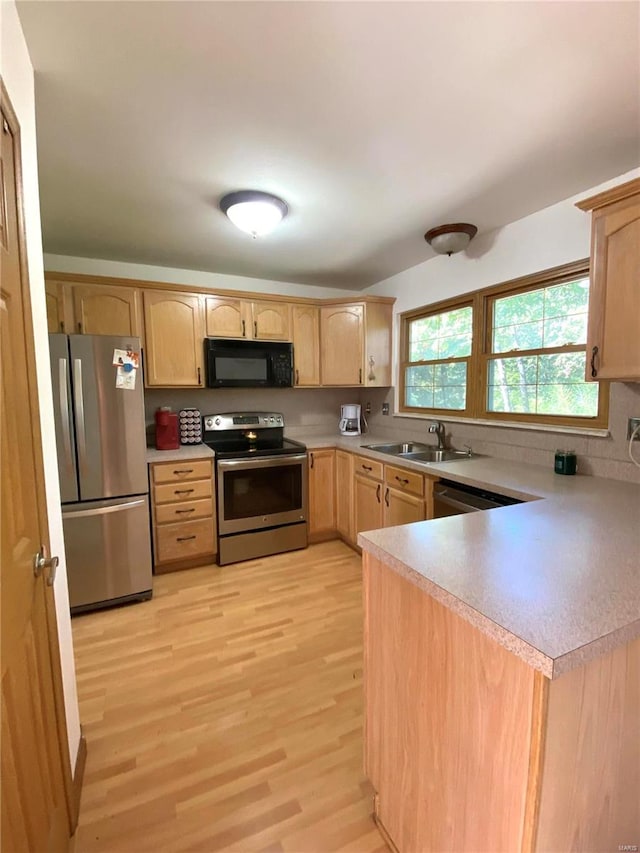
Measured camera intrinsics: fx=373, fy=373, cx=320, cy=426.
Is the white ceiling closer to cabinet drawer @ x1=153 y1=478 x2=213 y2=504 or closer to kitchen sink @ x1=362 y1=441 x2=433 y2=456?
kitchen sink @ x1=362 y1=441 x2=433 y2=456

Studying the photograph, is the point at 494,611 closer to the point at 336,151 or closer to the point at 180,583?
the point at 336,151

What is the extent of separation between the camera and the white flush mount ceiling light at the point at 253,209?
2025 mm

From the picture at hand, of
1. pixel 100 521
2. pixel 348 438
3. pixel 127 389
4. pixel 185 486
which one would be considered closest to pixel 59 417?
pixel 127 389

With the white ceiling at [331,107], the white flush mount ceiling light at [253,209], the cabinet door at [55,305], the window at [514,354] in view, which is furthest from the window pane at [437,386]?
the cabinet door at [55,305]

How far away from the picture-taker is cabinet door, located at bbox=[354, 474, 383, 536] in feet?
9.26

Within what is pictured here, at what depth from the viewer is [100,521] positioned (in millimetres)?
2328

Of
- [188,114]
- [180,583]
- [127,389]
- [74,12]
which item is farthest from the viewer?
[180,583]

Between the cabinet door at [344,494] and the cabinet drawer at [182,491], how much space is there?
3.63 ft

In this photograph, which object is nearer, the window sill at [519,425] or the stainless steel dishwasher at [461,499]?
the stainless steel dishwasher at [461,499]

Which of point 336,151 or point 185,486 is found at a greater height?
point 336,151

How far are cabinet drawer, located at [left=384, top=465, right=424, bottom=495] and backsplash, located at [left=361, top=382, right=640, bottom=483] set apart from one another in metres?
0.61

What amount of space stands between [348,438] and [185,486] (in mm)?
1584

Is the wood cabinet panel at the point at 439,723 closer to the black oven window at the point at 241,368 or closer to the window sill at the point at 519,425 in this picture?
the window sill at the point at 519,425

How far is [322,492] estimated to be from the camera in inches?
130
